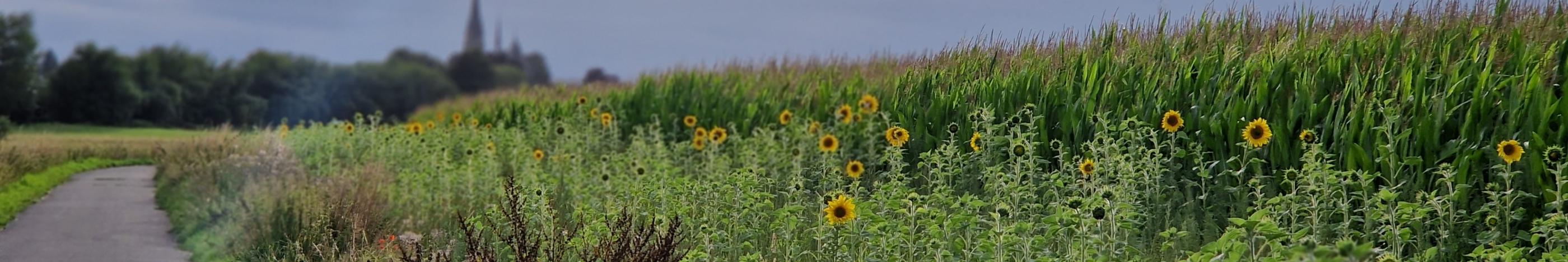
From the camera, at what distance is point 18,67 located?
320 inches

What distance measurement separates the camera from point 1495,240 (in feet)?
16.8

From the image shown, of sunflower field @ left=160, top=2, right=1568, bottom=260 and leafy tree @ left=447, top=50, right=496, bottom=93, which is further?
leafy tree @ left=447, top=50, right=496, bottom=93

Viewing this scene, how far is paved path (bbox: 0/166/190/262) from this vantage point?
254 inches

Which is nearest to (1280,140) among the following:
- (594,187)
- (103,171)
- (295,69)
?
(594,187)

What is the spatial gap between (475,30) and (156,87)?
112 metres

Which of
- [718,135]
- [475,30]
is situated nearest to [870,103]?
[718,135]

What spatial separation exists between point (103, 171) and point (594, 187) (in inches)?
197

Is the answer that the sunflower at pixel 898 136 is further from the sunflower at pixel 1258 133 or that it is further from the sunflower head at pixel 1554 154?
the sunflower head at pixel 1554 154

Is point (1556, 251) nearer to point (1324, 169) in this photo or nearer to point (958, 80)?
point (1324, 169)

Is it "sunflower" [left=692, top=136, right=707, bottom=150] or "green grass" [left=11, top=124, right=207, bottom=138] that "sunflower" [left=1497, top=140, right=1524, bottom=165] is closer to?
"sunflower" [left=692, top=136, right=707, bottom=150]

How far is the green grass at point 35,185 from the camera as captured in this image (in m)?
7.93

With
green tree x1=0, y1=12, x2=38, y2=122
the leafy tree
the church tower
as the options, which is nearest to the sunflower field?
green tree x1=0, y1=12, x2=38, y2=122

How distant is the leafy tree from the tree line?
118 feet

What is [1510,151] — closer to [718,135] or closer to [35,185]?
[718,135]
